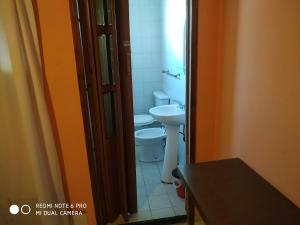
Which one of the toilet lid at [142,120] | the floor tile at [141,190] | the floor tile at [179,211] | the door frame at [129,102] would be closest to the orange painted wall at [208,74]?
the door frame at [129,102]

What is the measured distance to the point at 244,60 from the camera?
1447mm

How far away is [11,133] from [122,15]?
43.7 inches

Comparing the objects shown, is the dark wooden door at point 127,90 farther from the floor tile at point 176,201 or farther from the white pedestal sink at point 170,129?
the white pedestal sink at point 170,129

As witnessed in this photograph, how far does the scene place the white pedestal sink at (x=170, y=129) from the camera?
243cm

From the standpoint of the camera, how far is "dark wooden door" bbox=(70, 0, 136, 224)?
5.31ft

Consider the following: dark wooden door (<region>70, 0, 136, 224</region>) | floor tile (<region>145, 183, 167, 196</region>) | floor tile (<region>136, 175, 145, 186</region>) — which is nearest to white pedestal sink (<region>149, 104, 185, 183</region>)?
floor tile (<region>145, 183, 167, 196</region>)

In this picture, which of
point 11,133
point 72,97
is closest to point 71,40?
point 72,97

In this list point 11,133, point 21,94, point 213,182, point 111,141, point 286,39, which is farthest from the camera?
point 111,141

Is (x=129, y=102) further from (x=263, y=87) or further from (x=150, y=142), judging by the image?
(x=150, y=142)

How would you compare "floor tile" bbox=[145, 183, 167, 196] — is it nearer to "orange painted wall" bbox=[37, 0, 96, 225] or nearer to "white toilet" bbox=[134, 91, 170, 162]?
"white toilet" bbox=[134, 91, 170, 162]

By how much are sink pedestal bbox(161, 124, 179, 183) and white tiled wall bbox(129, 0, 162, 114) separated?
1473mm

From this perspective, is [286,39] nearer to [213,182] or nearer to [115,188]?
[213,182]

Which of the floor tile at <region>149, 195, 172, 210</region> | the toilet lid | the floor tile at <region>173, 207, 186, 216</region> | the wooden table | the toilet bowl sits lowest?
the floor tile at <region>149, 195, 172, 210</region>

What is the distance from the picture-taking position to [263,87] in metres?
1.28
